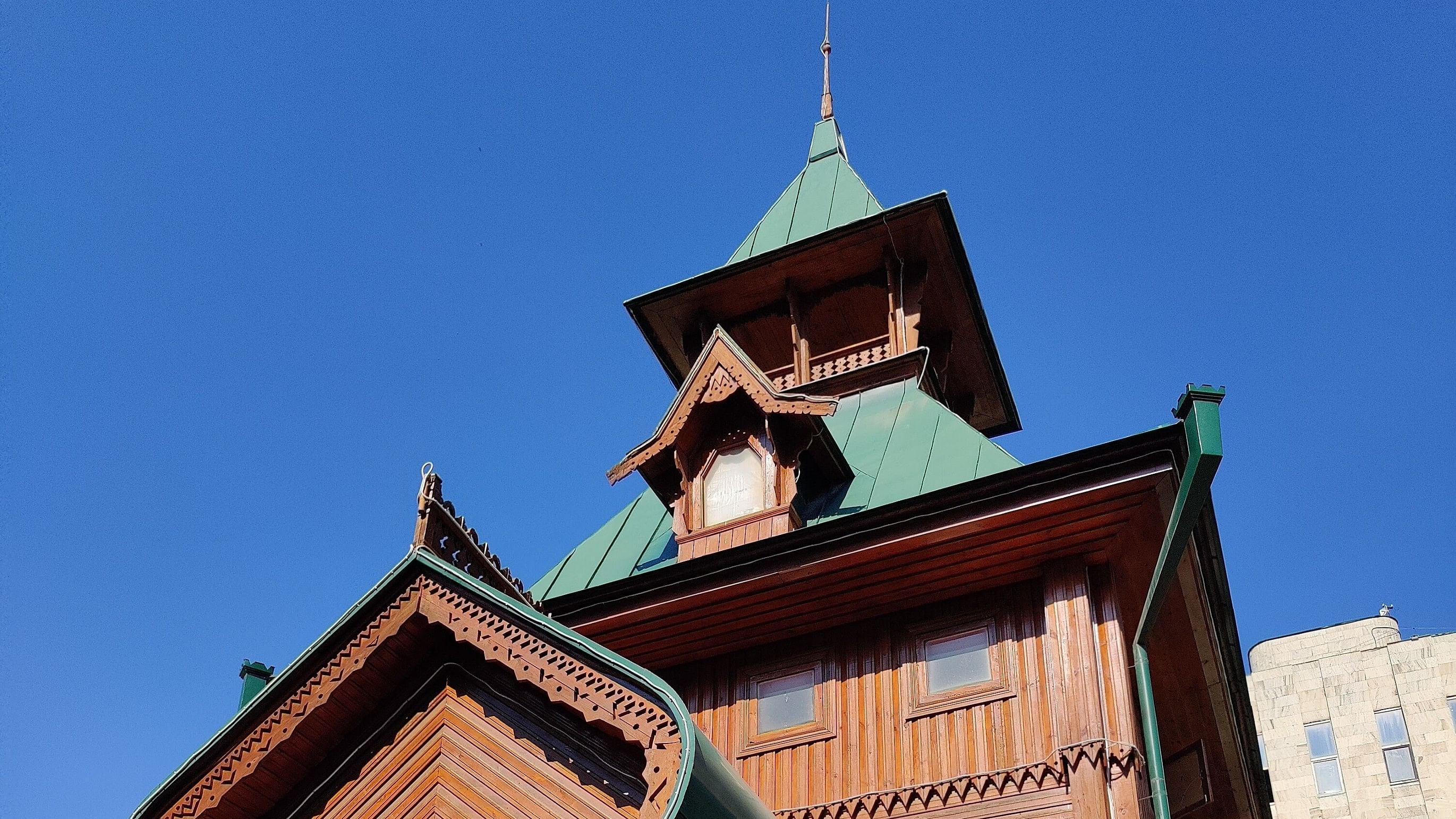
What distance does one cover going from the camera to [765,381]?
16281 millimetres

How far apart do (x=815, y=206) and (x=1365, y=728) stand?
153ft

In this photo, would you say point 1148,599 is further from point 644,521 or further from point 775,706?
point 644,521

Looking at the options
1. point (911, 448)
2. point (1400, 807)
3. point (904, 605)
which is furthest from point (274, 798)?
point (1400, 807)

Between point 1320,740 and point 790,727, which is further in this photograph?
point 1320,740

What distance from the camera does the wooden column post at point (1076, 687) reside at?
38.7 ft

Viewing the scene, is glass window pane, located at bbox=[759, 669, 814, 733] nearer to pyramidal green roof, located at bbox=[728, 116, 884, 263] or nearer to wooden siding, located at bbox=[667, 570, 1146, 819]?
wooden siding, located at bbox=[667, 570, 1146, 819]

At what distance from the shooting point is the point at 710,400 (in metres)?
16.5

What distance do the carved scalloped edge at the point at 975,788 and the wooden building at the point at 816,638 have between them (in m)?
0.03

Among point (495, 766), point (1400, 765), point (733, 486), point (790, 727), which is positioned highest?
point (1400, 765)

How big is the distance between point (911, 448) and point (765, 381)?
193 centimetres

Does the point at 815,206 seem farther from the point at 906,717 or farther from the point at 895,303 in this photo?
the point at 906,717

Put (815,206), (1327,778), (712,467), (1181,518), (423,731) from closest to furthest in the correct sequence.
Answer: (423,731), (1181,518), (712,467), (815,206), (1327,778)

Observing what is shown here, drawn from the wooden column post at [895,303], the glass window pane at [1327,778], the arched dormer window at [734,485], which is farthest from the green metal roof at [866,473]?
the glass window pane at [1327,778]

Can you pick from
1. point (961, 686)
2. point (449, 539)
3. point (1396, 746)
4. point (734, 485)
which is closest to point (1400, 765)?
point (1396, 746)
